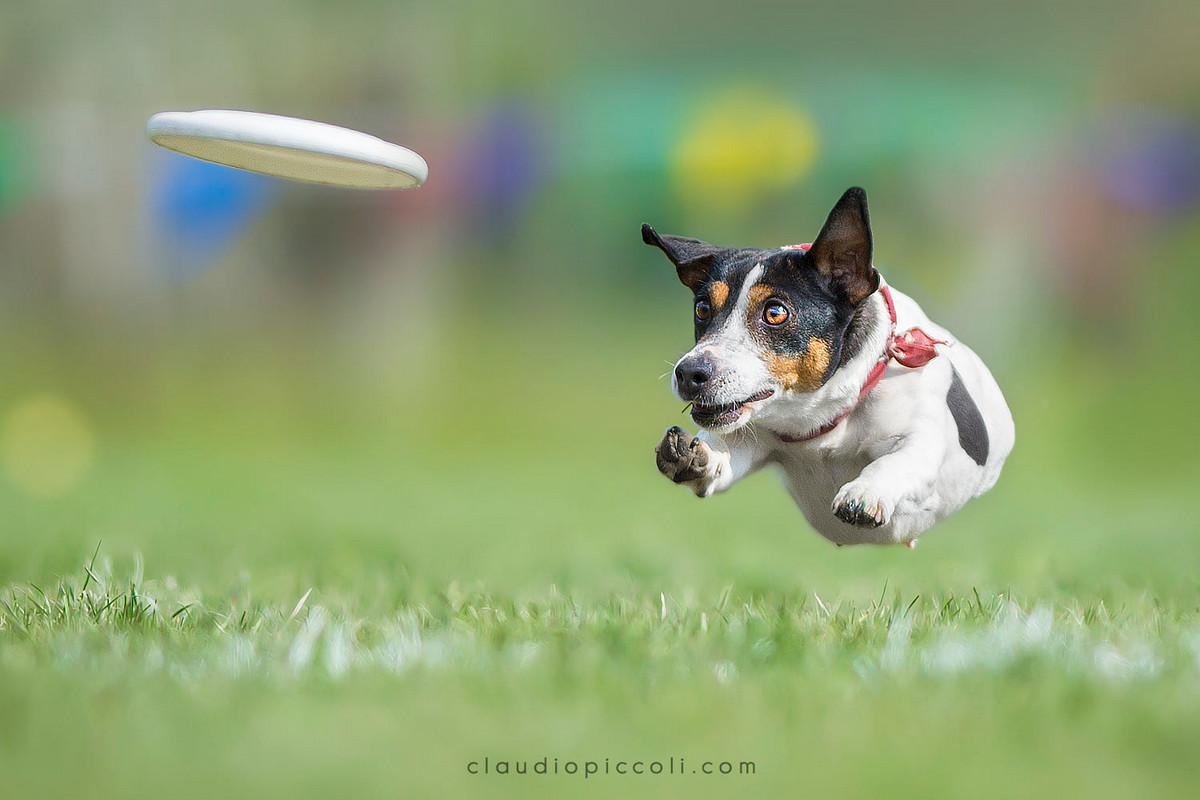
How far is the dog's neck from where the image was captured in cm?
300

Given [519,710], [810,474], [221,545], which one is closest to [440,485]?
[221,545]

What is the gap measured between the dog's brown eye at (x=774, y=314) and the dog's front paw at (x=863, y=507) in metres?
0.42

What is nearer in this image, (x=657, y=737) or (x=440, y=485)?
(x=657, y=737)

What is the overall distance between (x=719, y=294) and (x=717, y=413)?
325mm

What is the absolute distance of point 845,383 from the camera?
9.89 feet

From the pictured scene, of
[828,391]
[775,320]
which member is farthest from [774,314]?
[828,391]

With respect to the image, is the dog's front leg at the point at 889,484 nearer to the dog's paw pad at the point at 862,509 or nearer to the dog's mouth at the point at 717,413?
the dog's paw pad at the point at 862,509

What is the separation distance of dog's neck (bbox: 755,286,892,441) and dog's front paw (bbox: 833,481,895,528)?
0.28m

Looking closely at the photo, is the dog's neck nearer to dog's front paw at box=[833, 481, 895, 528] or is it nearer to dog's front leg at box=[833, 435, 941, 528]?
dog's front leg at box=[833, 435, 941, 528]

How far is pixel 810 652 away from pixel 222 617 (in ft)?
5.15

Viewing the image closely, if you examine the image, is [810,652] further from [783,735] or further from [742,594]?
[742,594]

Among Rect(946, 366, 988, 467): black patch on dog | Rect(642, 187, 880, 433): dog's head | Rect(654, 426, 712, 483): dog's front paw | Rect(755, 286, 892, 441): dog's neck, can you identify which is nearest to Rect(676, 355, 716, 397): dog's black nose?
Rect(642, 187, 880, 433): dog's head

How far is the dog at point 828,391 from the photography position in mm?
2834

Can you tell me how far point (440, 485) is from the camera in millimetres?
7820
